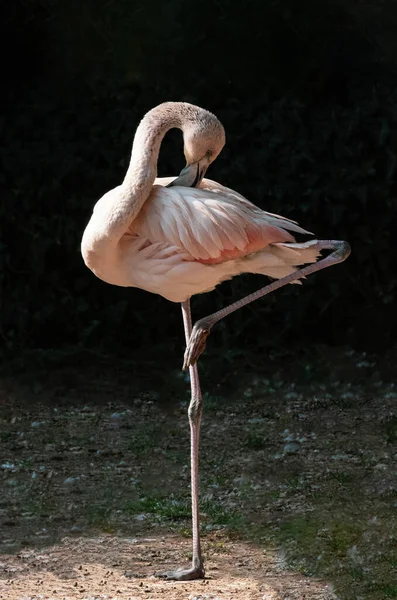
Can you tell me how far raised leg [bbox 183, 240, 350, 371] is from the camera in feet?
11.9

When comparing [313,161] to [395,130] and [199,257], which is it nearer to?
[395,130]

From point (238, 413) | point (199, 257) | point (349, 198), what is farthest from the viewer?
point (349, 198)

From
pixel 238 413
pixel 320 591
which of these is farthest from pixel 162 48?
Answer: pixel 320 591

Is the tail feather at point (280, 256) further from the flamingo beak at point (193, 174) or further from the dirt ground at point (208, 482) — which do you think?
the dirt ground at point (208, 482)

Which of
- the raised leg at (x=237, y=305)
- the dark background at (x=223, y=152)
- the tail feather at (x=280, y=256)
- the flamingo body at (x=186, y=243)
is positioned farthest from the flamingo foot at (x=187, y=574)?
the dark background at (x=223, y=152)

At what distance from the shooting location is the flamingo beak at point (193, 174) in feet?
12.7

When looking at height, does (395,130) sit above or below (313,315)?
above

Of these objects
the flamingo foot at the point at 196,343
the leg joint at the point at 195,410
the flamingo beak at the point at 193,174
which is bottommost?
the leg joint at the point at 195,410

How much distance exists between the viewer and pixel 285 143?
264 inches

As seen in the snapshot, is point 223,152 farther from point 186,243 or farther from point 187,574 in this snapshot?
point 187,574

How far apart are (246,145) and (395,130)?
891 mm

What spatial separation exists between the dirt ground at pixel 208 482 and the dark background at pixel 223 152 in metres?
0.30

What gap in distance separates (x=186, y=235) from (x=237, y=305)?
0.29 meters

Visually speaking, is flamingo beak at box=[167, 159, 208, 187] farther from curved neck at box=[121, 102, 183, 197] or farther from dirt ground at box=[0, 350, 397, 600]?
dirt ground at box=[0, 350, 397, 600]
